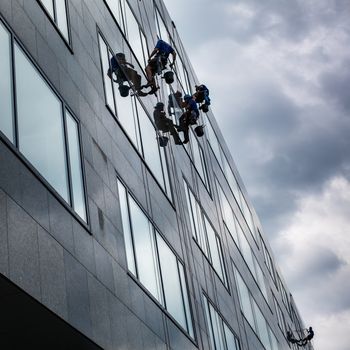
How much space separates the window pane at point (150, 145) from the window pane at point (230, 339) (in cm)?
733

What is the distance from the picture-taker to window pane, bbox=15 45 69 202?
11.8 meters

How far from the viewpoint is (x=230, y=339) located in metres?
26.2

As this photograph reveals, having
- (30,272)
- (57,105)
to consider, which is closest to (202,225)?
(57,105)

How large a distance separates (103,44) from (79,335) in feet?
30.2

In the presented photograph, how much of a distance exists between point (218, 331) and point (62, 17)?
42.1 ft

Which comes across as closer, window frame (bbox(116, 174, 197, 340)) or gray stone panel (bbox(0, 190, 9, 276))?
gray stone panel (bbox(0, 190, 9, 276))

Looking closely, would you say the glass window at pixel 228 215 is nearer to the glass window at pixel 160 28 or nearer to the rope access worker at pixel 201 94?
the glass window at pixel 160 28

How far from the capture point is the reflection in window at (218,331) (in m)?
22.7

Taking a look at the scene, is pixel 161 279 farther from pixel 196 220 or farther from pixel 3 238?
pixel 3 238

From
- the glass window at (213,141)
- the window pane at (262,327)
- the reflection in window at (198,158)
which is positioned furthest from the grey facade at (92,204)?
the glass window at (213,141)

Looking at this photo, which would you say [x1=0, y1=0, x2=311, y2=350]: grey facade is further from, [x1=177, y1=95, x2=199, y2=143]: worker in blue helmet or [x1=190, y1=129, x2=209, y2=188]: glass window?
[x1=190, y1=129, x2=209, y2=188]: glass window

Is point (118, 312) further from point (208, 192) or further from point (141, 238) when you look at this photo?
point (208, 192)

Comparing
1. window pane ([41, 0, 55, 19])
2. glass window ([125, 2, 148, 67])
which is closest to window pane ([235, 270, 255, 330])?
glass window ([125, 2, 148, 67])

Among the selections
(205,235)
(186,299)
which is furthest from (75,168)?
(205,235)
